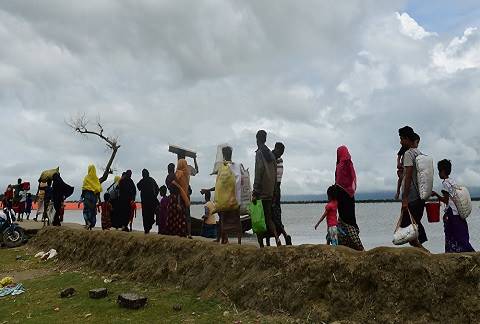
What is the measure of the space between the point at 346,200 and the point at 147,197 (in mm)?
6275

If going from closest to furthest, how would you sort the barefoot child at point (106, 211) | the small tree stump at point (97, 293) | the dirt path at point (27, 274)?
the small tree stump at point (97, 293), the dirt path at point (27, 274), the barefoot child at point (106, 211)

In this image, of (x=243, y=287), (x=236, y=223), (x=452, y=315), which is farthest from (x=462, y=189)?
(x=236, y=223)

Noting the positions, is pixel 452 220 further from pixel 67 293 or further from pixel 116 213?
pixel 116 213

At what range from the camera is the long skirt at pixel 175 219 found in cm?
1073

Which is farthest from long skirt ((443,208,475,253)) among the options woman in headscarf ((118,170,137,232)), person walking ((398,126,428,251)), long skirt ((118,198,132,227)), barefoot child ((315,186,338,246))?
long skirt ((118,198,132,227))

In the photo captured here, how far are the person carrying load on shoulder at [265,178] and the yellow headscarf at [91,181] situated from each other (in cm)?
737

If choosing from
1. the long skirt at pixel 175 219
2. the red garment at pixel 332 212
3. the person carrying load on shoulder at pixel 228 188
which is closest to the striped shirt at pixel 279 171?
the person carrying load on shoulder at pixel 228 188

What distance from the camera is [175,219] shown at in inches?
426

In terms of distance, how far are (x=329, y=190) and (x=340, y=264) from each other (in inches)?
106

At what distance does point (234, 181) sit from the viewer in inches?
354

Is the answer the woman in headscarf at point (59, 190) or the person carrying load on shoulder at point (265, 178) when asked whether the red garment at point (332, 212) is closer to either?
the person carrying load on shoulder at point (265, 178)

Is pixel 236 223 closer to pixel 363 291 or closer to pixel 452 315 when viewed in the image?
pixel 363 291

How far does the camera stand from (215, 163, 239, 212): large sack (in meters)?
8.98

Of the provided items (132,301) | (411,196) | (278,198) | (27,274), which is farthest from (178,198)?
(411,196)
